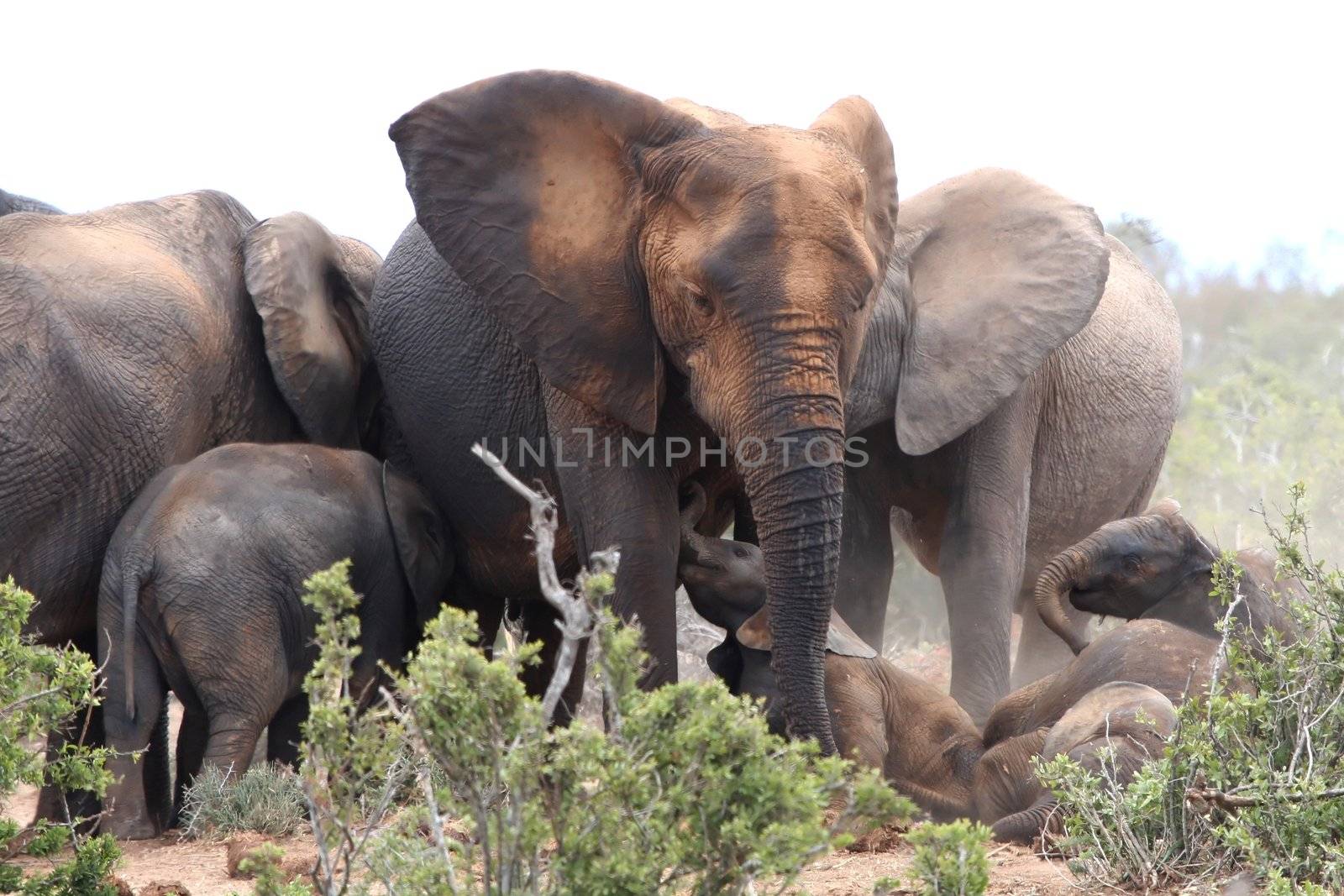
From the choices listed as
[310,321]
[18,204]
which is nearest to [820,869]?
[310,321]

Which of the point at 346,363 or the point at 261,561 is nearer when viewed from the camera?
the point at 261,561

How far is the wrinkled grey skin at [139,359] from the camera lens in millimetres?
7379

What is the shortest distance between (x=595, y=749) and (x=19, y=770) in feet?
6.69

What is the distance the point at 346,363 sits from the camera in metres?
8.55

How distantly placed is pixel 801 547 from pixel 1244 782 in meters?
1.54

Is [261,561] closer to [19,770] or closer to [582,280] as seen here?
[582,280]

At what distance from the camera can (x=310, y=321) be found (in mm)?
8344

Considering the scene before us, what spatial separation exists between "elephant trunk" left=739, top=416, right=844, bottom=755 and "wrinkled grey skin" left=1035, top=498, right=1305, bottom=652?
1393 millimetres

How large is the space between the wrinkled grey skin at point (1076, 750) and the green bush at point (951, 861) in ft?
4.46

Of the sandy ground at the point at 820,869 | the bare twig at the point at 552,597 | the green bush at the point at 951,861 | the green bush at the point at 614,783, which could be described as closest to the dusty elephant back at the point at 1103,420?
the sandy ground at the point at 820,869

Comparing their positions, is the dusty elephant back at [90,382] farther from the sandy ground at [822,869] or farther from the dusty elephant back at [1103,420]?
the dusty elephant back at [1103,420]

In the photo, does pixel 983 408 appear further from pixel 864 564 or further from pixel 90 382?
pixel 90 382

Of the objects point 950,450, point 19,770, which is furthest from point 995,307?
point 19,770

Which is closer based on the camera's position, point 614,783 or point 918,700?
point 614,783
